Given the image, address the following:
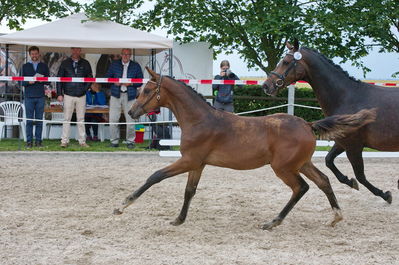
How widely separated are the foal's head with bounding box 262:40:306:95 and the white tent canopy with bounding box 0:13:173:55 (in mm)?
5689

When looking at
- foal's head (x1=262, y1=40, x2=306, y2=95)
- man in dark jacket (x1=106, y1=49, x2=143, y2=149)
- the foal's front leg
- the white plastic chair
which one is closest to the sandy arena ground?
the foal's front leg

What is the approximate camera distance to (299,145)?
18.4 ft

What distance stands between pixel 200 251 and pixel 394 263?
A: 1627 mm

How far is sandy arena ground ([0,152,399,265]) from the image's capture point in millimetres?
4750

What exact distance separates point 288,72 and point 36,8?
10799mm

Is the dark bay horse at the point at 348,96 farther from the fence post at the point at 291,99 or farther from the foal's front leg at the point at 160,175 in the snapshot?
the fence post at the point at 291,99

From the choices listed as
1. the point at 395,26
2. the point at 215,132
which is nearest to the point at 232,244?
the point at 215,132

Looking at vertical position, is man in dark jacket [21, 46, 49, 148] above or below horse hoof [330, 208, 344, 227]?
above

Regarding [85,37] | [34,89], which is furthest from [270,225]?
[85,37]

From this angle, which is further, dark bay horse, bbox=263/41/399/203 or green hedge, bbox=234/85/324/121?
green hedge, bbox=234/85/324/121

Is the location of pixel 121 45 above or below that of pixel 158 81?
above

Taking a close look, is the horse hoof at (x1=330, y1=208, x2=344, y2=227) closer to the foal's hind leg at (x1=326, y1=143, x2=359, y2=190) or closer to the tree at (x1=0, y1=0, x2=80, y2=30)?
the foal's hind leg at (x1=326, y1=143, x2=359, y2=190)

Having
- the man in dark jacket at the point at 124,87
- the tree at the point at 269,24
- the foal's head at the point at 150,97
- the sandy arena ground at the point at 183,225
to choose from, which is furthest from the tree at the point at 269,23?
the foal's head at the point at 150,97

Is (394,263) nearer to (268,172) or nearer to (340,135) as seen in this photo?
(340,135)
